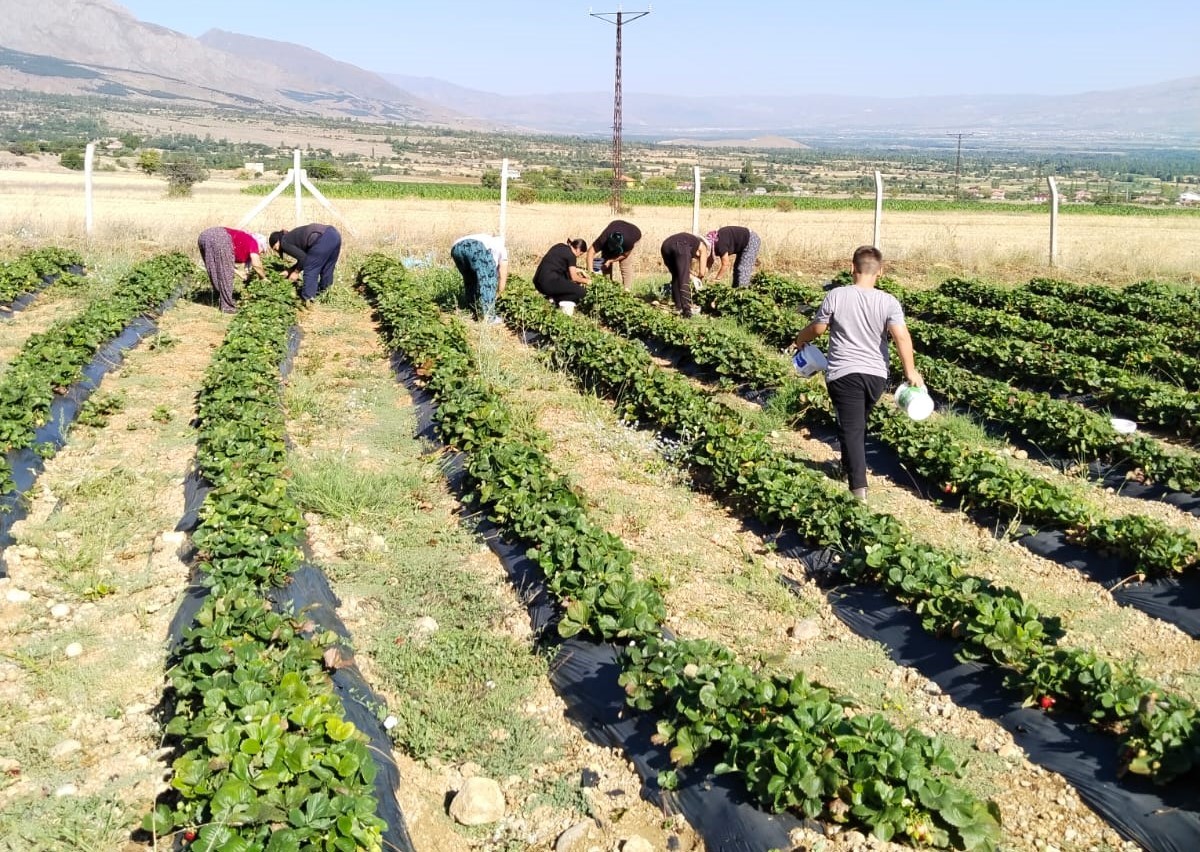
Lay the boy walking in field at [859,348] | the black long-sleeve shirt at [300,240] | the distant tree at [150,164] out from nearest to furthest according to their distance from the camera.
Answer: the boy walking in field at [859,348] < the black long-sleeve shirt at [300,240] < the distant tree at [150,164]

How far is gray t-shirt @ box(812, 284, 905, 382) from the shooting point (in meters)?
6.85

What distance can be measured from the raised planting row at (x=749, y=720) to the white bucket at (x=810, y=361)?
2065 millimetres

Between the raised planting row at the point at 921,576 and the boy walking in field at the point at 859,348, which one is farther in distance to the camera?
the boy walking in field at the point at 859,348

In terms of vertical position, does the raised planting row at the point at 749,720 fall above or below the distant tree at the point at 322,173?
below

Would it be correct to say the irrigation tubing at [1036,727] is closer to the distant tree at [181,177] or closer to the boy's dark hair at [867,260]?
the boy's dark hair at [867,260]

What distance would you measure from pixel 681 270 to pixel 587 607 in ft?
28.9

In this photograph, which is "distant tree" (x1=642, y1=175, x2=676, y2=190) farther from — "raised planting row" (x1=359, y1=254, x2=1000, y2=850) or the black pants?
"raised planting row" (x1=359, y1=254, x2=1000, y2=850)

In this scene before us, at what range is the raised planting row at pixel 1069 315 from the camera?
11.6m

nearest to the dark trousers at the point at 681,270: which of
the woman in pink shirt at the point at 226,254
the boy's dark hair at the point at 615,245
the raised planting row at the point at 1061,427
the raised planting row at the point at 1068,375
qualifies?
the boy's dark hair at the point at 615,245

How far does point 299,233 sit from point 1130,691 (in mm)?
11605

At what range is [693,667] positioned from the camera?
425 cm

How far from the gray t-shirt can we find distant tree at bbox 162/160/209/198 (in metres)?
35.7

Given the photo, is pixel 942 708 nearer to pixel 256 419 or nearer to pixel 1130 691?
pixel 1130 691

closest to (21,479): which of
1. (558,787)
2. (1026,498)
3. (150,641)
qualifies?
(150,641)
